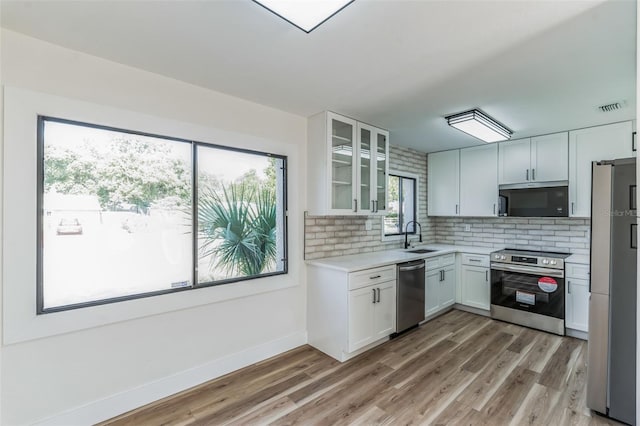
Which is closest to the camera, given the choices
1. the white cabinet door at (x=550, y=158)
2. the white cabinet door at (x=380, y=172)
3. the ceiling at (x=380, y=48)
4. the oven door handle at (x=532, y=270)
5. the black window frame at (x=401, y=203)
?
the ceiling at (x=380, y=48)

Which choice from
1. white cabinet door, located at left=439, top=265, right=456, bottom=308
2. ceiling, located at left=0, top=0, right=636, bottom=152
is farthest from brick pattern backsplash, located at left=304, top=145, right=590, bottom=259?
ceiling, located at left=0, top=0, right=636, bottom=152

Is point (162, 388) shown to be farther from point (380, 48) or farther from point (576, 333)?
point (576, 333)

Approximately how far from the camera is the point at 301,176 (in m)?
3.20

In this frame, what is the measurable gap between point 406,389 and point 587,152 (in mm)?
3466

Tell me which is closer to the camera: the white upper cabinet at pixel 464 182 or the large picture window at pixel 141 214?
the large picture window at pixel 141 214

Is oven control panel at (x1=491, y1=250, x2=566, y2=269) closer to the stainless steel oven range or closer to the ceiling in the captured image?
the stainless steel oven range

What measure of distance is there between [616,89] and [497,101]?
864mm

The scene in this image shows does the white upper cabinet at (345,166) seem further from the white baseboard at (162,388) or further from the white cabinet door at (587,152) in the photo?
the white cabinet door at (587,152)

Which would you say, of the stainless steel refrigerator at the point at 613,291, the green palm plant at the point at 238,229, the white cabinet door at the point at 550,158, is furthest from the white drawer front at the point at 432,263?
the green palm plant at the point at 238,229

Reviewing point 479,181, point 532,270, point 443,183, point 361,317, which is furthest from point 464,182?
point 361,317

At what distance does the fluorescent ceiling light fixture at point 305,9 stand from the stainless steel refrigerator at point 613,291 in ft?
6.98

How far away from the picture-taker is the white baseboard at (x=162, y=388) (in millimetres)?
1906

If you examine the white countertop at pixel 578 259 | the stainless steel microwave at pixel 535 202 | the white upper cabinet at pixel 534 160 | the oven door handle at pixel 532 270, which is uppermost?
the white upper cabinet at pixel 534 160

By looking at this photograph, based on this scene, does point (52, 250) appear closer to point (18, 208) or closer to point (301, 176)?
point (18, 208)
